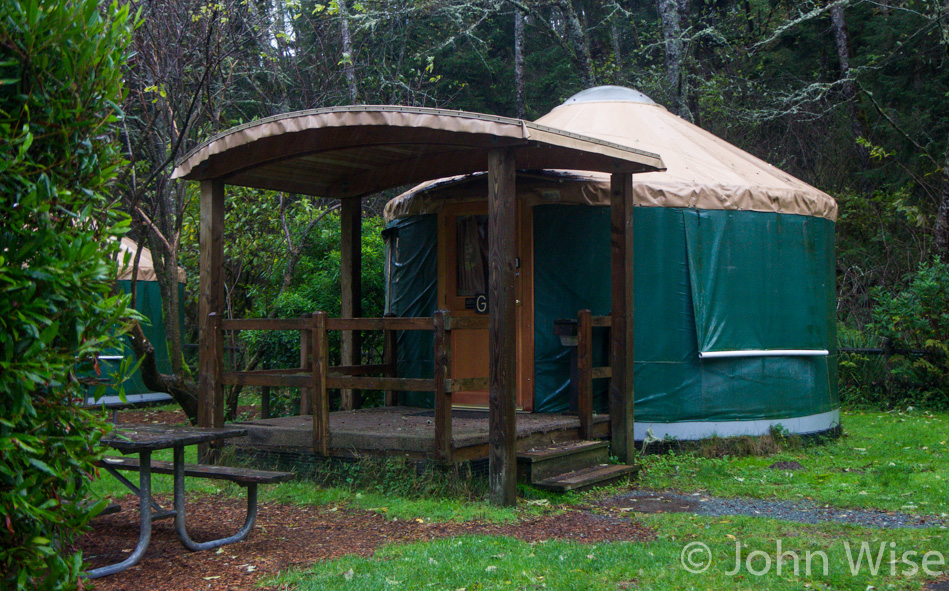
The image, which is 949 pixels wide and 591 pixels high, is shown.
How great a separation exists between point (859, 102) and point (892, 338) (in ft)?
19.1

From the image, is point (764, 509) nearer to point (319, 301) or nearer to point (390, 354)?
point (390, 354)

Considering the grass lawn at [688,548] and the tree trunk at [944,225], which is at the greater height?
the tree trunk at [944,225]

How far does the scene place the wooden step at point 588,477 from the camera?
5371 millimetres

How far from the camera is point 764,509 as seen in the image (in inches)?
203

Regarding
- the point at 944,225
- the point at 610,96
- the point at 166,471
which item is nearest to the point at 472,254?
the point at 610,96

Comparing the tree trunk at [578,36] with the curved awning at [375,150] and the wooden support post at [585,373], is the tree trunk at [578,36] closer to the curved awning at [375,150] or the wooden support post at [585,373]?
the curved awning at [375,150]

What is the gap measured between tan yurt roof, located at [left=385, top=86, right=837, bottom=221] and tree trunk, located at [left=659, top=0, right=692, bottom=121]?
10.2 ft

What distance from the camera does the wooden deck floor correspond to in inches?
211

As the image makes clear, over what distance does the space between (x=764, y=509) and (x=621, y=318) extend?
166cm

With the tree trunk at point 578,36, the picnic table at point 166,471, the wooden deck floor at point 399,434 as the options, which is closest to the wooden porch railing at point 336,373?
the wooden deck floor at point 399,434

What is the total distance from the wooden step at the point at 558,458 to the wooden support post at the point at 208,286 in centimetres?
221

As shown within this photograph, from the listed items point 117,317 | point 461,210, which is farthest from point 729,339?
point 117,317

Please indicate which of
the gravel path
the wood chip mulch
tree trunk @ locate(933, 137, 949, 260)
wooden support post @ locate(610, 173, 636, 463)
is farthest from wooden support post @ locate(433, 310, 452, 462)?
tree trunk @ locate(933, 137, 949, 260)

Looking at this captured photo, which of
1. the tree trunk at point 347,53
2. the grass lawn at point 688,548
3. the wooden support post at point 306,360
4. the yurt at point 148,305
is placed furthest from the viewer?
the yurt at point 148,305
